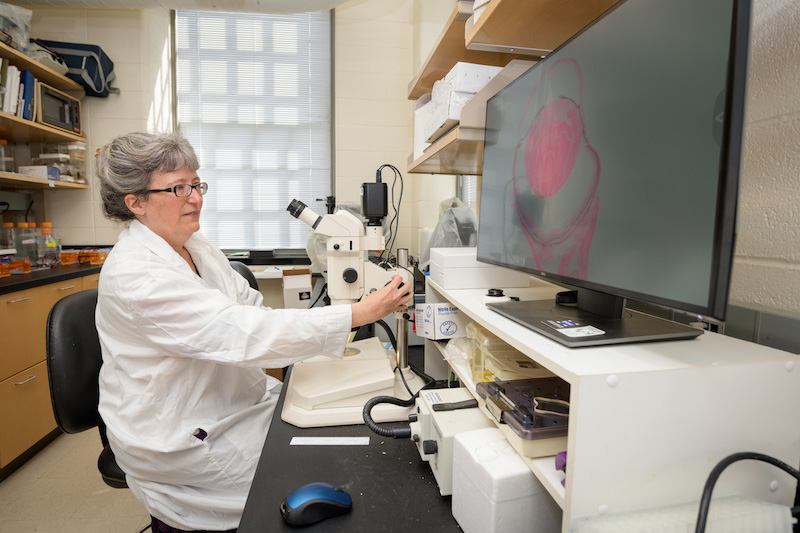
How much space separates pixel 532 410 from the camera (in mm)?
613

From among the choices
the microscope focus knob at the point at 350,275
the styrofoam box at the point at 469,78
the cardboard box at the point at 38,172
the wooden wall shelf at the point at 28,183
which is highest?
the styrofoam box at the point at 469,78

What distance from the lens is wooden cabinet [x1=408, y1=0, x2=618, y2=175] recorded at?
2.59 feet

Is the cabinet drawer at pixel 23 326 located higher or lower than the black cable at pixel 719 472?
lower

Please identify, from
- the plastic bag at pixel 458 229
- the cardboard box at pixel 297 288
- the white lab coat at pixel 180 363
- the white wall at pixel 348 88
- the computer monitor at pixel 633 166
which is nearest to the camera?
the computer monitor at pixel 633 166

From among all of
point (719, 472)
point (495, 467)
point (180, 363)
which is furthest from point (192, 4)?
point (719, 472)

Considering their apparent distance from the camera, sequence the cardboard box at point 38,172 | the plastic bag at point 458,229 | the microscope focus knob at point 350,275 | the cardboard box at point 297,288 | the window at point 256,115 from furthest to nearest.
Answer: the window at point 256,115, the cardboard box at point 297,288, the cardboard box at point 38,172, the plastic bag at point 458,229, the microscope focus knob at point 350,275

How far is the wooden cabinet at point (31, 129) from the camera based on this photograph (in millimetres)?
2193

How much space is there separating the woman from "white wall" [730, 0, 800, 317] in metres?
0.71

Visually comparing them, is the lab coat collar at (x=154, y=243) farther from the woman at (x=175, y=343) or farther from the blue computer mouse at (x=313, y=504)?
the blue computer mouse at (x=313, y=504)

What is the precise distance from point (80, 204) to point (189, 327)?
2807 mm

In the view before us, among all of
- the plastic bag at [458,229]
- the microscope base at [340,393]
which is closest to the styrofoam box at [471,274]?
the microscope base at [340,393]

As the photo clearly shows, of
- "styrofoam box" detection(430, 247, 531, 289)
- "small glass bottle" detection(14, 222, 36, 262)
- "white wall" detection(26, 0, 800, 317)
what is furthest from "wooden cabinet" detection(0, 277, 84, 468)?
"styrofoam box" detection(430, 247, 531, 289)

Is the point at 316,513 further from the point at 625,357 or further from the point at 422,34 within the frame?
the point at 422,34

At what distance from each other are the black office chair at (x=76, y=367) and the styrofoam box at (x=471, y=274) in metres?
1.00
